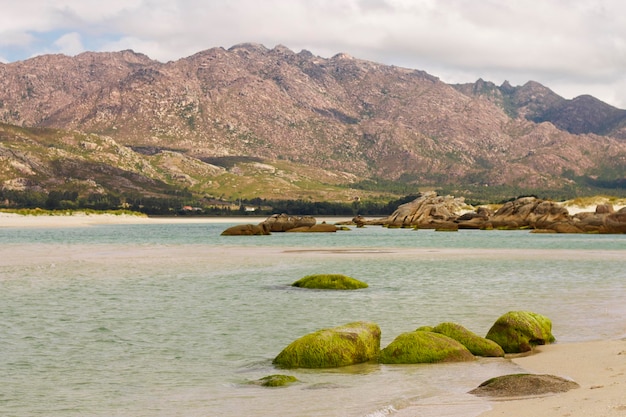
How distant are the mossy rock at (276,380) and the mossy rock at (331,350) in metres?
1.73

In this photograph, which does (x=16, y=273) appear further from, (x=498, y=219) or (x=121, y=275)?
(x=498, y=219)

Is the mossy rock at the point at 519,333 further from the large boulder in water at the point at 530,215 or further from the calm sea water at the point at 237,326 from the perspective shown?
the large boulder in water at the point at 530,215

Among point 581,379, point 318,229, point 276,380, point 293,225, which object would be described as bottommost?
point 276,380

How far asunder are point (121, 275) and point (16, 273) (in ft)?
25.7

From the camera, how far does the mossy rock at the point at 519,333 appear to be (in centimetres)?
2162

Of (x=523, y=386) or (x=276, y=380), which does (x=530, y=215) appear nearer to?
(x=276, y=380)

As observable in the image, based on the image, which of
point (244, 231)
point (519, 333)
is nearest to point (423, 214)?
point (244, 231)

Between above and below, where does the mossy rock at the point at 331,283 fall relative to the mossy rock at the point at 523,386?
below

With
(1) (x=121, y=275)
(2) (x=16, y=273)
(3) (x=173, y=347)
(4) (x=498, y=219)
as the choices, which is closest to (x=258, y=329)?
(3) (x=173, y=347)

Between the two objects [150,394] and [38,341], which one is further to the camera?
[38,341]

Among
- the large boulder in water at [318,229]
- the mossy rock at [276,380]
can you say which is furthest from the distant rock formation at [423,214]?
the mossy rock at [276,380]

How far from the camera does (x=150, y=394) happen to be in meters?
16.7

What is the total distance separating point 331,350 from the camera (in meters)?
19.7

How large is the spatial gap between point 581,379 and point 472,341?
4.97 metres
